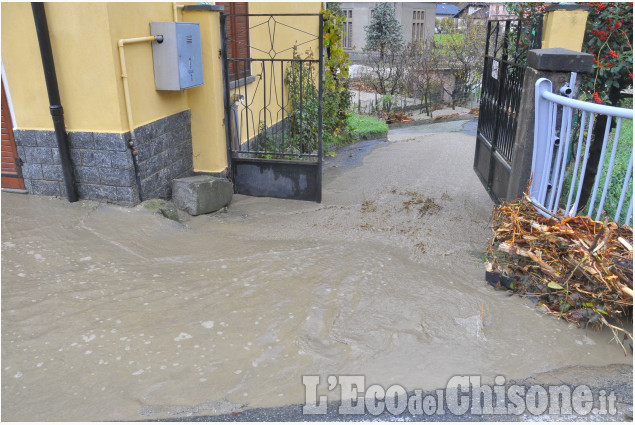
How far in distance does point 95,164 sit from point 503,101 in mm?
4238

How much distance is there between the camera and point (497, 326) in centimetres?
338

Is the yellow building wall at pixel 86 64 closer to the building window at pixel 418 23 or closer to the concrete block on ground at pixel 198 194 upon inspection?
the concrete block on ground at pixel 198 194

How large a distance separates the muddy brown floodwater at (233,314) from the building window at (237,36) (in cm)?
271

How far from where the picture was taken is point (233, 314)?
11.4 ft

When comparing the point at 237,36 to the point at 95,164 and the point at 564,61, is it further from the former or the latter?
the point at 564,61

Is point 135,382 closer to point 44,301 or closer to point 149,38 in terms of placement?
point 44,301

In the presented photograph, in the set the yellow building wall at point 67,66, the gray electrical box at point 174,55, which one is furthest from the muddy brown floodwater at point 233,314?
the gray electrical box at point 174,55

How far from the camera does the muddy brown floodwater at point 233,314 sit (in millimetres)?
2812

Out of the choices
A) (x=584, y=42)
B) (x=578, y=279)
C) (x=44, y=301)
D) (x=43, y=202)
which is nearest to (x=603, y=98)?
(x=584, y=42)

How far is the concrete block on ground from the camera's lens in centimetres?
548

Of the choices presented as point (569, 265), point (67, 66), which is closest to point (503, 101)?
point (569, 265)

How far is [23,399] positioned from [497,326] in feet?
9.59

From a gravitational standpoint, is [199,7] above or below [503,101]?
above

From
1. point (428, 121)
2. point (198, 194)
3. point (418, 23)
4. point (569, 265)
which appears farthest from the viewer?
point (418, 23)
